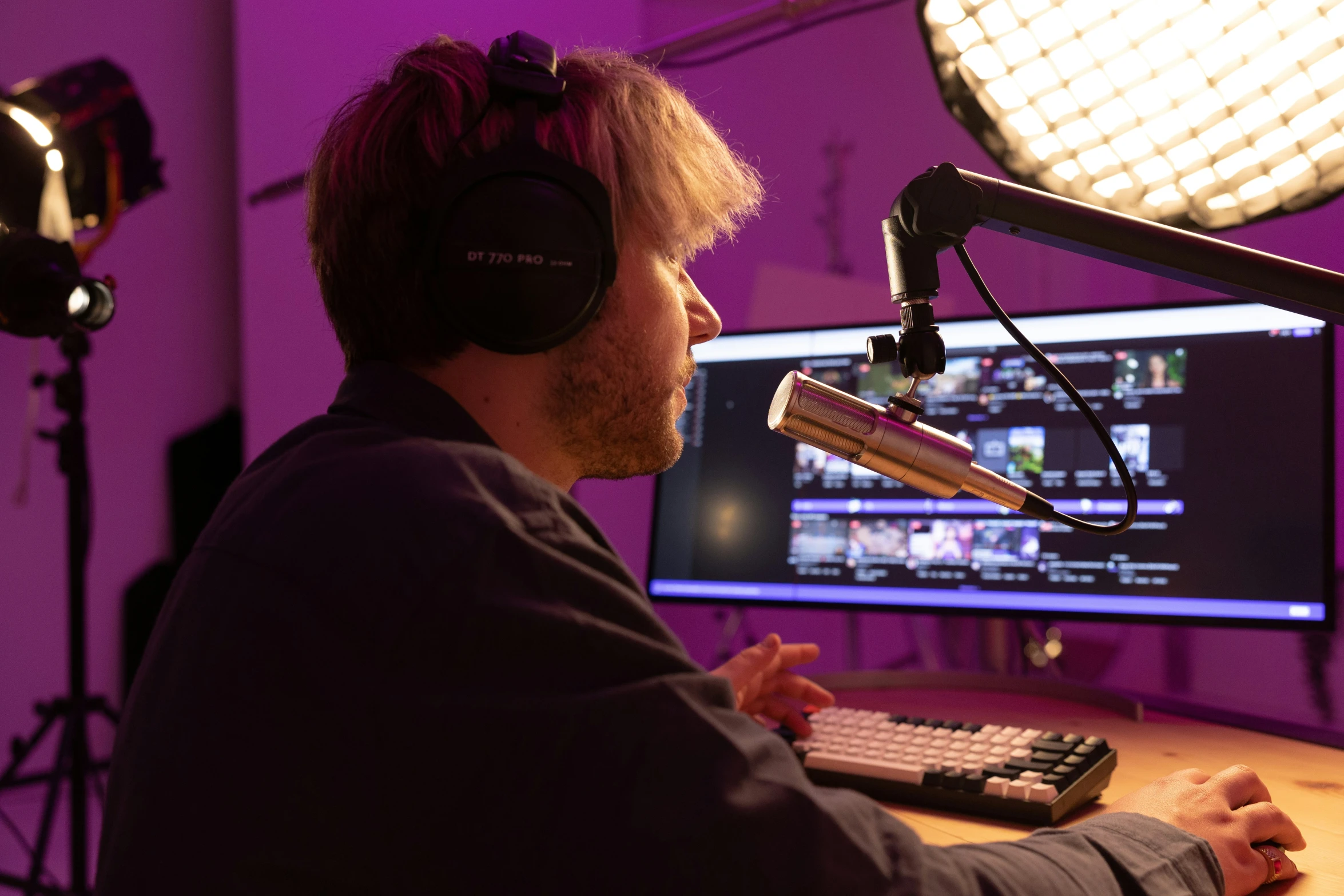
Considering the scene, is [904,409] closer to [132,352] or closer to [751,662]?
[751,662]

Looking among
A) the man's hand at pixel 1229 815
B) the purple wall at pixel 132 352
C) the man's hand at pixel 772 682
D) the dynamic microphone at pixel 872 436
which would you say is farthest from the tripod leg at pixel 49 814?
the man's hand at pixel 1229 815

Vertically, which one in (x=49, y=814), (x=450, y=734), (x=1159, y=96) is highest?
(x=1159, y=96)

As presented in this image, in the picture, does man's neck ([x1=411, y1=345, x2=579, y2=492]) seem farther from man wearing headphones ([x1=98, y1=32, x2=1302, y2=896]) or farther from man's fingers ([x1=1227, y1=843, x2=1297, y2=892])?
man's fingers ([x1=1227, y1=843, x2=1297, y2=892])

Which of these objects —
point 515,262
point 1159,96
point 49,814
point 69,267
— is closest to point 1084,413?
point 1159,96

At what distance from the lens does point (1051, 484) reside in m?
1.08

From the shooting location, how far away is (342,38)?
191 cm

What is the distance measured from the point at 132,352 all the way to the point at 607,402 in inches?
68.7

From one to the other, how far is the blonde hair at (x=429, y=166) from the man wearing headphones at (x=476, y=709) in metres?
0.04

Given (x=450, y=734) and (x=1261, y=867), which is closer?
(x=450, y=734)

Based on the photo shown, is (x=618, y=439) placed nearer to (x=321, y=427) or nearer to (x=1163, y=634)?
(x=321, y=427)

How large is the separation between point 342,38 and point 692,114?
1.40 metres

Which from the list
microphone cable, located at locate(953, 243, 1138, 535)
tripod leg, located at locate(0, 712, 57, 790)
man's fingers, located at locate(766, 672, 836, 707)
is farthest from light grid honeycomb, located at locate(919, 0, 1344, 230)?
tripod leg, located at locate(0, 712, 57, 790)

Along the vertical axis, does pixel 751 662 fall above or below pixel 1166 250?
below

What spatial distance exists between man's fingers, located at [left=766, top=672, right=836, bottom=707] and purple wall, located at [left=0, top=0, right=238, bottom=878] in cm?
164
